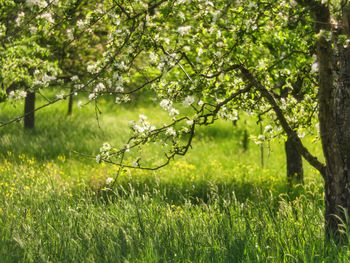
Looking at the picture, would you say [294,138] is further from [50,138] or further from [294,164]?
[50,138]

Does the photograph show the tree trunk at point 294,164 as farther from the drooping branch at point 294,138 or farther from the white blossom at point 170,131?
the white blossom at point 170,131

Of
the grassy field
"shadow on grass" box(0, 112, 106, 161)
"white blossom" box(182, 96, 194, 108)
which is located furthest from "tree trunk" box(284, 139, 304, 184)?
"shadow on grass" box(0, 112, 106, 161)

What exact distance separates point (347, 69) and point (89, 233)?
134 inches

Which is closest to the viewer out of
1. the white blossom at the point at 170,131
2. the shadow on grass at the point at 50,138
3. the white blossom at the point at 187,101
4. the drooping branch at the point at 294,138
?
the white blossom at the point at 187,101

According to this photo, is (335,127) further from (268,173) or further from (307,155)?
(268,173)

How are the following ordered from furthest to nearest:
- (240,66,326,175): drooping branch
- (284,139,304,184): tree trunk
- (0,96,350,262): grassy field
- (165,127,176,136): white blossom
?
(284,139,304,184): tree trunk, (165,127,176,136): white blossom, (240,66,326,175): drooping branch, (0,96,350,262): grassy field

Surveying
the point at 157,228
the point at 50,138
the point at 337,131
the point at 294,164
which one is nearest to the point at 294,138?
the point at 337,131

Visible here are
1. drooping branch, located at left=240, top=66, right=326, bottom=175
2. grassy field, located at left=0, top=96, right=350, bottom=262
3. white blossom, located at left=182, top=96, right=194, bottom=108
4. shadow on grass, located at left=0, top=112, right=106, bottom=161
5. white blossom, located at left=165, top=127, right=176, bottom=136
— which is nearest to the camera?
grassy field, located at left=0, top=96, right=350, bottom=262

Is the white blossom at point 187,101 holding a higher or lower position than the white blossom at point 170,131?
higher

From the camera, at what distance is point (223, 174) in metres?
9.99

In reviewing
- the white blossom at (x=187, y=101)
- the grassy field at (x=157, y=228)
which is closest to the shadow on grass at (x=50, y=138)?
the grassy field at (x=157, y=228)

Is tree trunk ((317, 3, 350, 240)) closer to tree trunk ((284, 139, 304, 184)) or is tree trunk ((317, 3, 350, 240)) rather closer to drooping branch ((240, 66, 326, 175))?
drooping branch ((240, 66, 326, 175))

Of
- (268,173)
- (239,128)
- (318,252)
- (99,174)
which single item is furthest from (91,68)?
(239,128)

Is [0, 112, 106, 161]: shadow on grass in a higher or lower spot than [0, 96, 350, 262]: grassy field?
higher
